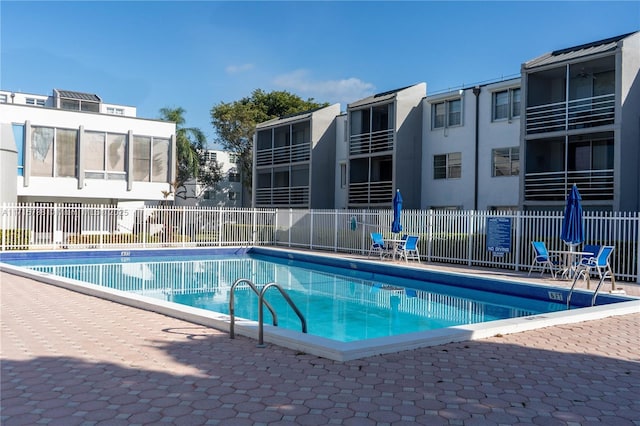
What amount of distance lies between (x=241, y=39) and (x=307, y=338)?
40.9 feet

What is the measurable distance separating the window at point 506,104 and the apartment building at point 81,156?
56.1 feet

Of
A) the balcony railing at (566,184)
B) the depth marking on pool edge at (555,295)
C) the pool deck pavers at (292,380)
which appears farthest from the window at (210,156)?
the pool deck pavers at (292,380)

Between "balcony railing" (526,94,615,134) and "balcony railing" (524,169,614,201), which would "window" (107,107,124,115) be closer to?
"balcony railing" (526,94,615,134)

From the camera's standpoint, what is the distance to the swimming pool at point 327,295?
7.09 m

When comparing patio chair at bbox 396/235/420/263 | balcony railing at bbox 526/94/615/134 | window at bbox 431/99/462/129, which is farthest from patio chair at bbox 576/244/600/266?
window at bbox 431/99/462/129

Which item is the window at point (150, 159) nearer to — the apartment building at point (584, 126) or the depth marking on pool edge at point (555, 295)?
the apartment building at point (584, 126)

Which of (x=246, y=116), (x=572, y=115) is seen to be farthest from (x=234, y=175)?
(x=572, y=115)

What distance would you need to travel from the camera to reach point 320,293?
45.3 ft

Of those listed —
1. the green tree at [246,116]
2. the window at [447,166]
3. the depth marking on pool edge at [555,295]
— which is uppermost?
the green tree at [246,116]

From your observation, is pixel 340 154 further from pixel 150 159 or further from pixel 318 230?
pixel 150 159

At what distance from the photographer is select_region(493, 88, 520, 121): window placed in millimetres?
21938

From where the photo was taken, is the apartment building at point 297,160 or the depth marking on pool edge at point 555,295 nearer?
the depth marking on pool edge at point 555,295

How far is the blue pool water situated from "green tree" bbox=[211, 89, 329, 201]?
2121cm

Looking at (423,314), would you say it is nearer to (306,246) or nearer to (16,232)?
(306,246)
